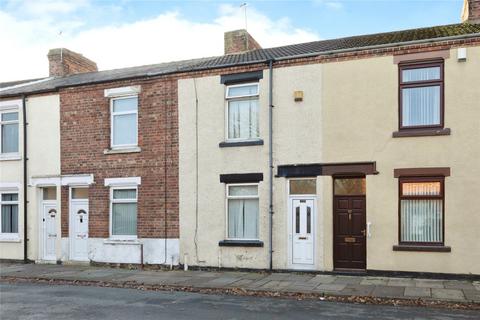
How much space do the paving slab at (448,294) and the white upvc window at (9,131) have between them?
15.4m

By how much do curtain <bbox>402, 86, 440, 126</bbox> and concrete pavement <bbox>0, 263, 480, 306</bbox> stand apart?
4218 millimetres

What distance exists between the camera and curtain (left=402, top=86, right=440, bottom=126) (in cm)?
1369

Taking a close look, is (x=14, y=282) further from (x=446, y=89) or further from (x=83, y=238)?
(x=446, y=89)

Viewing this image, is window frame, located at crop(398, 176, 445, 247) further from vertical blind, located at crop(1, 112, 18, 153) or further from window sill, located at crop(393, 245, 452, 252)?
vertical blind, located at crop(1, 112, 18, 153)

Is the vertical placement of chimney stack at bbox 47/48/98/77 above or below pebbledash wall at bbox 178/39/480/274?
above

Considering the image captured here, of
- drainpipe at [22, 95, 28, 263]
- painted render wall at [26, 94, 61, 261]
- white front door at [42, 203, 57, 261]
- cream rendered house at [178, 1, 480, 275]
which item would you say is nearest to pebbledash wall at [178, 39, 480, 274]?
cream rendered house at [178, 1, 480, 275]

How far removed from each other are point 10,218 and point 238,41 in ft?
36.1

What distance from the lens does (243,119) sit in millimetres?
15883

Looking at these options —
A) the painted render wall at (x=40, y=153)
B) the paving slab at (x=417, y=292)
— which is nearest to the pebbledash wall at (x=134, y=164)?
the painted render wall at (x=40, y=153)

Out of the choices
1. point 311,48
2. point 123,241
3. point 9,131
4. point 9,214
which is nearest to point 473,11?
point 311,48

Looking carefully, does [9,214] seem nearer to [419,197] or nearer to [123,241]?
[123,241]

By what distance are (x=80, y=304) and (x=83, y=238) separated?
719cm

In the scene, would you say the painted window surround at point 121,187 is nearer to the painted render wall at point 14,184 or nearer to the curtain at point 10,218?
the painted render wall at point 14,184

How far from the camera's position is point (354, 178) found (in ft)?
47.7
